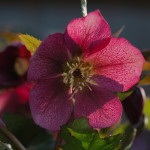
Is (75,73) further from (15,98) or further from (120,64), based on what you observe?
(15,98)

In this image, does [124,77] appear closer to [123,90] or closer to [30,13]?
[123,90]

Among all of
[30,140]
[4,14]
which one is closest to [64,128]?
[30,140]

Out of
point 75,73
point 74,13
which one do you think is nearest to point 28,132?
point 75,73

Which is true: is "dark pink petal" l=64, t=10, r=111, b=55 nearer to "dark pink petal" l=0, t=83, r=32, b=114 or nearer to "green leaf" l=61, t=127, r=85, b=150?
"green leaf" l=61, t=127, r=85, b=150

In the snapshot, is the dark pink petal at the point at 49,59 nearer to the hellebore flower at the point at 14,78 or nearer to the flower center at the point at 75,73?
the flower center at the point at 75,73

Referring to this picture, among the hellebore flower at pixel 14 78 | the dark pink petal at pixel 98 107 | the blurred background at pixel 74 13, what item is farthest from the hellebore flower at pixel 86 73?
the blurred background at pixel 74 13
